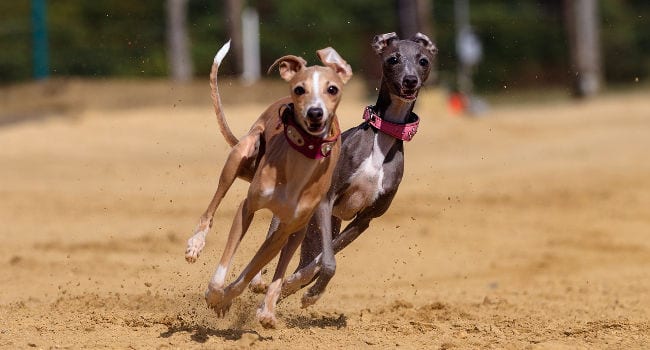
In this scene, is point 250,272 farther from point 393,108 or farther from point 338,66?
point 393,108

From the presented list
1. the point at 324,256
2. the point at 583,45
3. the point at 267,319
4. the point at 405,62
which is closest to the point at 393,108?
the point at 405,62

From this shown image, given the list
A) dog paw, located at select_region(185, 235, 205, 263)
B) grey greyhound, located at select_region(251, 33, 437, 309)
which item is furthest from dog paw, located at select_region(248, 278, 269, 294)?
dog paw, located at select_region(185, 235, 205, 263)

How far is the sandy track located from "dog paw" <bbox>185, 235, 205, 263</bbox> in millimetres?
423

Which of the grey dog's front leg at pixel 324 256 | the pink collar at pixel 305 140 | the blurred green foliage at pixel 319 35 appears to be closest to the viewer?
the pink collar at pixel 305 140

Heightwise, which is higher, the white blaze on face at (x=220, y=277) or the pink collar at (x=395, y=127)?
the pink collar at (x=395, y=127)

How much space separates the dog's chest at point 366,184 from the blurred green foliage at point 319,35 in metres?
13.1

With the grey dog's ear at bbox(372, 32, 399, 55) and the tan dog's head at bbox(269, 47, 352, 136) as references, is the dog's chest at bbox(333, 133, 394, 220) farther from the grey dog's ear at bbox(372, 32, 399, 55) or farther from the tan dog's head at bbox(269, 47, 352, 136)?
the tan dog's head at bbox(269, 47, 352, 136)

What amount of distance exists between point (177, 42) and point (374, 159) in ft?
63.0

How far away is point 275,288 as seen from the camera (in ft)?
20.6

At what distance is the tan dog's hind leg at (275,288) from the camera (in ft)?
20.2

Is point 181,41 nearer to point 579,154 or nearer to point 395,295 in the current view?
point 579,154

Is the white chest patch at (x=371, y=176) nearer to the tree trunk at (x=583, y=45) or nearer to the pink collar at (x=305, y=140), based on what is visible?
the pink collar at (x=305, y=140)

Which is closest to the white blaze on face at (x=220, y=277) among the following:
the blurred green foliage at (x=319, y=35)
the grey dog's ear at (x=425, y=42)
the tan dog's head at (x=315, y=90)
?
the tan dog's head at (x=315, y=90)

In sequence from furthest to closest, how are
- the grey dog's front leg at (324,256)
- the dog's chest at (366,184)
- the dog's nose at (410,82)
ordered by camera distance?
the dog's chest at (366,184) < the dog's nose at (410,82) < the grey dog's front leg at (324,256)
